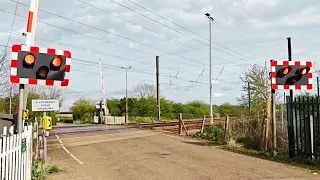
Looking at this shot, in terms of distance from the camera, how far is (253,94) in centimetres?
3141

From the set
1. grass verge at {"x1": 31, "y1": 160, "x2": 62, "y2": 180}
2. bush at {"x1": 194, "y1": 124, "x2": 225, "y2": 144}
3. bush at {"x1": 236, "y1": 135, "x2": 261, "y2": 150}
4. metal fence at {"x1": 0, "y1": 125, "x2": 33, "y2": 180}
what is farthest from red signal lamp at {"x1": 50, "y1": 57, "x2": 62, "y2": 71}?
bush at {"x1": 194, "y1": 124, "x2": 225, "y2": 144}

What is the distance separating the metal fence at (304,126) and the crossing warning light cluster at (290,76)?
684 millimetres

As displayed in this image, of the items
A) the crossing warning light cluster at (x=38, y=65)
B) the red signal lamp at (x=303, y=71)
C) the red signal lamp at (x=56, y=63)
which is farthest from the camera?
the red signal lamp at (x=303, y=71)

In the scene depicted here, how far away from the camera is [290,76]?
48.5ft

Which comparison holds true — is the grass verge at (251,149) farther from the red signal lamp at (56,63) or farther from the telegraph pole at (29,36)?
the telegraph pole at (29,36)

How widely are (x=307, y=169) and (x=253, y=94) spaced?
1935cm

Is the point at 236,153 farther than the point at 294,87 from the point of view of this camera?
Yes

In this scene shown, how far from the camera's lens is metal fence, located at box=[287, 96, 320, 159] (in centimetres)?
1323

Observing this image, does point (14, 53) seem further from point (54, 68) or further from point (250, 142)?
point (250, 142)

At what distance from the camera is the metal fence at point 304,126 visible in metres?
13.2

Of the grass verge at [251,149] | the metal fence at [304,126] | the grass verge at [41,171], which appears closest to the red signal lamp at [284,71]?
the metal fence at [304,126]

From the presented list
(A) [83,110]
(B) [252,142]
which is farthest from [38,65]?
(A) [83,110]

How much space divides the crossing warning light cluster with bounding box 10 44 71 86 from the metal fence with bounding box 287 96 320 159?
8.28 meters

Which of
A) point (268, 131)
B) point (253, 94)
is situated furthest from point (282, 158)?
point (253, 94)
